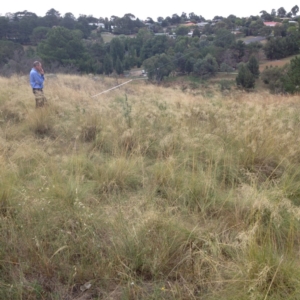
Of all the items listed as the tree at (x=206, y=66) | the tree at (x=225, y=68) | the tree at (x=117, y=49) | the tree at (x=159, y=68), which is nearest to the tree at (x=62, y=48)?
the tree at (x=117, y=49)

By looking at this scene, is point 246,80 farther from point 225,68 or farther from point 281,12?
point 281,12

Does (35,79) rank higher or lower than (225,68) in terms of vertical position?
higher

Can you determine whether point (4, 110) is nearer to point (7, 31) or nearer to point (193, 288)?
point (193, 288)

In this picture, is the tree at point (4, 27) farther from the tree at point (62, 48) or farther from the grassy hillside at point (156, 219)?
the grassy hillside at point (156, 219)

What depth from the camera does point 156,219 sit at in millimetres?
2107

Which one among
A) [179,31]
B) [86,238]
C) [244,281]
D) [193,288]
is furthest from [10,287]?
[179,31]

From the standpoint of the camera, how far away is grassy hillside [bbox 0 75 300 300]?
1726 mm

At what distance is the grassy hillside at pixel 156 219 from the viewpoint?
1726 millimetres

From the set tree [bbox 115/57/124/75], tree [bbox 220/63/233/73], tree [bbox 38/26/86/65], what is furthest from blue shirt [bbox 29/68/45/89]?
tree [bbox 38/26/86/65]

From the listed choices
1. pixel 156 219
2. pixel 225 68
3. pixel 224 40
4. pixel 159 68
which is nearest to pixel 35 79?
pixel 156 219

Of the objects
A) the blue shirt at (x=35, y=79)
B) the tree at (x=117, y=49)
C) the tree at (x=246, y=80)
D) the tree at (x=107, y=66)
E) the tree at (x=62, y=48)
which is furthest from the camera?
the tree at (x=117, y=49)

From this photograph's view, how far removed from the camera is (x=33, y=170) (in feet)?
10.2

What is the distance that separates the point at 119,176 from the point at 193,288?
1.49 m

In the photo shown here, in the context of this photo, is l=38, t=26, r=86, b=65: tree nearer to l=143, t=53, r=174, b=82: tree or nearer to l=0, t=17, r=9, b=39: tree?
l=143, t=53, r=174, b=82: tree
